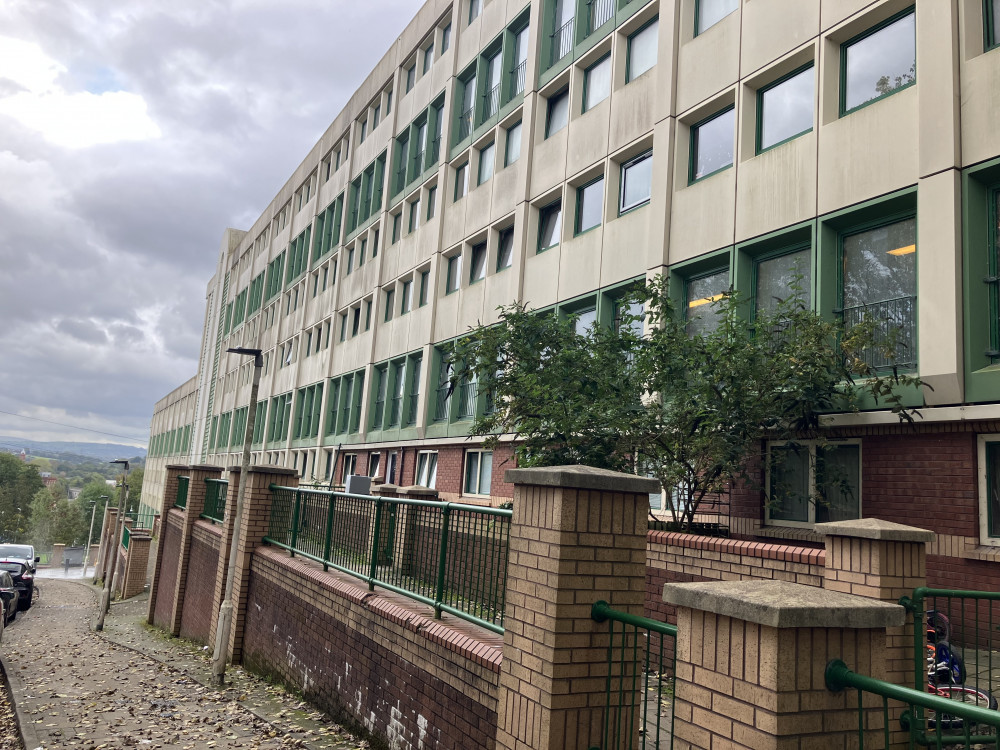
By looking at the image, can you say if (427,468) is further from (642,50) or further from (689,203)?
(642,50)

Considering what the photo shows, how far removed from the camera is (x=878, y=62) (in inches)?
439

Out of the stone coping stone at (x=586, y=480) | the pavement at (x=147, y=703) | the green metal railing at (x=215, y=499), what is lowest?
the pavement at (x=147, y=703)

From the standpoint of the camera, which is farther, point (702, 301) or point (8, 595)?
point (8, 595)

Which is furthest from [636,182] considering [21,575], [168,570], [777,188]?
[21,575]

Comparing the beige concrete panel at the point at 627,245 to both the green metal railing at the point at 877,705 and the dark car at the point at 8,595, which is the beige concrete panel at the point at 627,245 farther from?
the dark car at the point at 8,595

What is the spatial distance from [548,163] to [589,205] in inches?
78.8

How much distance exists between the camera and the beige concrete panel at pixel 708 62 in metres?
13.5

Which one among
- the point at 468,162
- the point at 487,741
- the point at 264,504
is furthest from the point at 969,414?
the point at 468,162

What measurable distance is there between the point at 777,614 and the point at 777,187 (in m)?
10.7

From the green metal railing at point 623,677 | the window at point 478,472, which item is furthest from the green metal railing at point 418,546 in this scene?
the window at point 478,472

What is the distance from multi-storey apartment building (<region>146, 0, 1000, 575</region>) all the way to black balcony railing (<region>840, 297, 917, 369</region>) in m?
0.04

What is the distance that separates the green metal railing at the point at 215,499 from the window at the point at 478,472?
607cm

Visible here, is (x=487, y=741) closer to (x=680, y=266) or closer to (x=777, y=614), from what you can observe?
(x=777, y=614)

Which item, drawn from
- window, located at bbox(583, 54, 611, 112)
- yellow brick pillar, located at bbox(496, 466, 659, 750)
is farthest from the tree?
window, located at bbox(583, 54, 611, 112)
